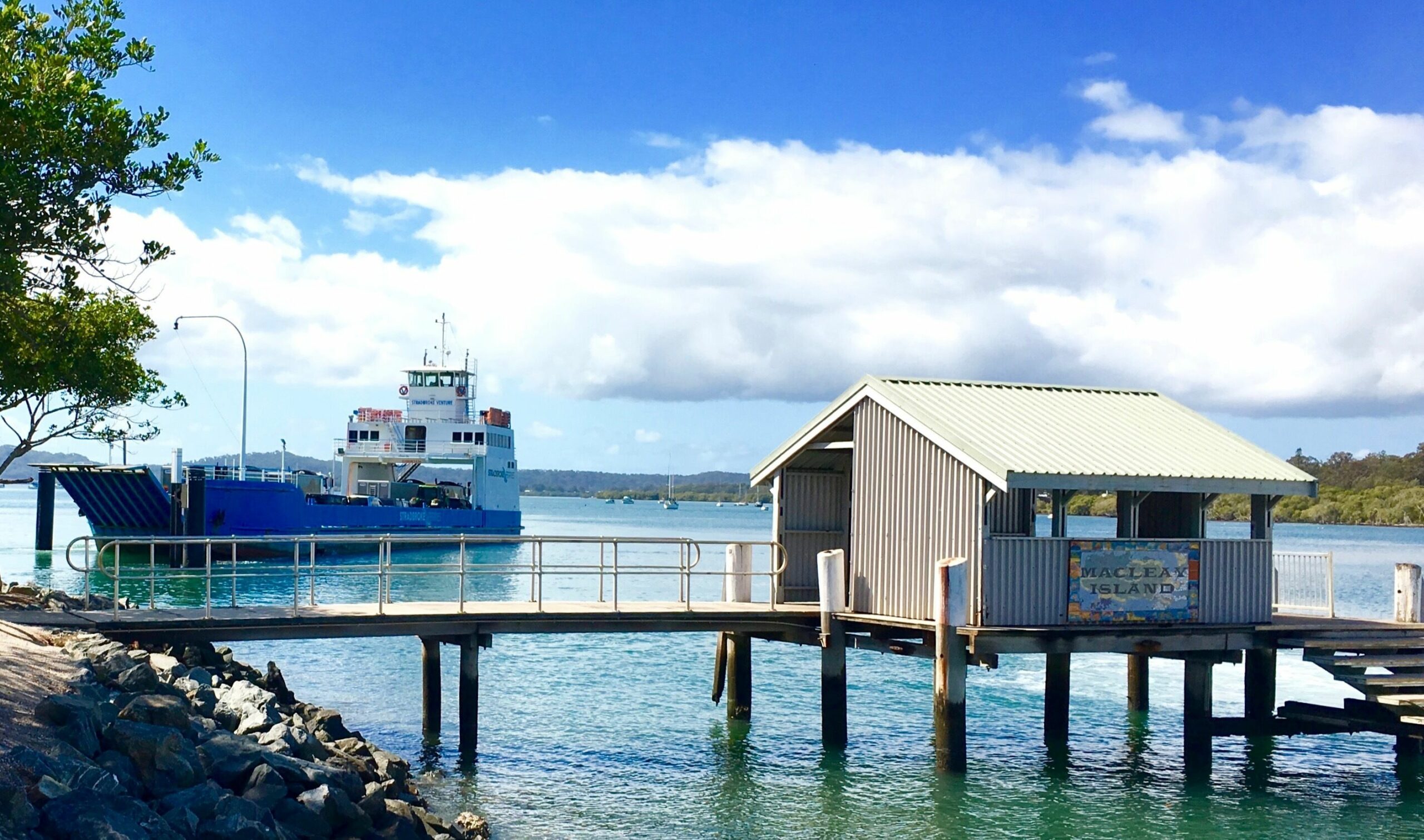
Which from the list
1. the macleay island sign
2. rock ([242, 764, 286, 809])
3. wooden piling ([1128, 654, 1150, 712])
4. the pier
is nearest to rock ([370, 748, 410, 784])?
the pier

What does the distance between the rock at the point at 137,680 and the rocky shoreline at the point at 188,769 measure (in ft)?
0.04

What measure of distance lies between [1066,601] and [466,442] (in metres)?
57.4

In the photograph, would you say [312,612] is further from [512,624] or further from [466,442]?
[466,442]

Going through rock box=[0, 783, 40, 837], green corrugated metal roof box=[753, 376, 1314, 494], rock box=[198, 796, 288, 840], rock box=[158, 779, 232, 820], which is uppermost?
green corrugated metal roof box=[753, 376, 1314, 494]

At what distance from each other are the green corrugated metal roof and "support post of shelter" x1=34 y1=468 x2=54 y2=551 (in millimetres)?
45008

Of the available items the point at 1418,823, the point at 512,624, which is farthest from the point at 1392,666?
the point at 512,624

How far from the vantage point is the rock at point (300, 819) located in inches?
472

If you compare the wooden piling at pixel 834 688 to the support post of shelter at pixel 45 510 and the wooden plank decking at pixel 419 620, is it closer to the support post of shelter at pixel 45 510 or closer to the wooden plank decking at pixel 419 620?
the wooden plank decking at pixel 419 620

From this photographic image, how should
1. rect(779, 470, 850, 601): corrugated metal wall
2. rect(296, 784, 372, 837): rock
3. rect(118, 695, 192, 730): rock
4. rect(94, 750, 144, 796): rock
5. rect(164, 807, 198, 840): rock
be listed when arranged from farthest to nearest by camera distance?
rect(779, 470, 850, 601): corrugated metal wall, rect(118, 695, 192, 730): rock, rect(296, 784, 372, 837): rock, rect(94, 750, 144, 796): rock, rect(164, 807, 198, 840): rock

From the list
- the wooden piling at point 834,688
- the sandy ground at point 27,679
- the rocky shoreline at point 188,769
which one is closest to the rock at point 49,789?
the rocky shoreline at point 188,769

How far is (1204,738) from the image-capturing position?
19.2 m

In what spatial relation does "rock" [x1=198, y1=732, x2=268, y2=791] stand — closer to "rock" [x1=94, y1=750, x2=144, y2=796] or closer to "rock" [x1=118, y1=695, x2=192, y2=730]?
"rock" [x1=118, y1=695, x2=192, y2=730]

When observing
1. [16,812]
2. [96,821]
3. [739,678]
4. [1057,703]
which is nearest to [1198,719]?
[1057,703]

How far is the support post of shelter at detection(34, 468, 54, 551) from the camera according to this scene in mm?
55875
